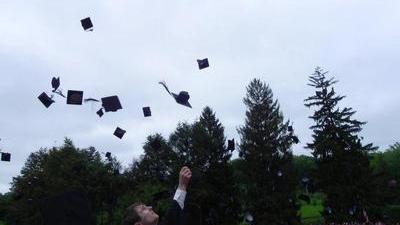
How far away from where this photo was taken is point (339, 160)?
130ft

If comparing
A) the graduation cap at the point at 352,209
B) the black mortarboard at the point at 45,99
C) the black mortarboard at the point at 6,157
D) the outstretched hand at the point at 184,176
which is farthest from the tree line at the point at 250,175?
the outstretched hand at the point at 184,176

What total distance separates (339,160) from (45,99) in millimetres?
28536

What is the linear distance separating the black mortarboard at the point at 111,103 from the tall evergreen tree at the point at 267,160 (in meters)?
29.9

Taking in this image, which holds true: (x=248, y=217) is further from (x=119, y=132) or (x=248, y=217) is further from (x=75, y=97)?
(x=75, y=97)

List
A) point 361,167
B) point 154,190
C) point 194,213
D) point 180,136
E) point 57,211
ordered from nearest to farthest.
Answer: point 57,211 < point 194,213 < point 361,167 < point 154,190 < point 180,136

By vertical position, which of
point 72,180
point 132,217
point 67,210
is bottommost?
point 132,217

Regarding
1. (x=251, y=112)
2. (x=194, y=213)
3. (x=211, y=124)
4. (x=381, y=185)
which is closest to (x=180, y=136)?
(x=211, y=124)

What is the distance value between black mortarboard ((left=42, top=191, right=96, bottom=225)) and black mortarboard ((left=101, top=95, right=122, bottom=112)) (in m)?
7.64

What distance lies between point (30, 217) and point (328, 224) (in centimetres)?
2412

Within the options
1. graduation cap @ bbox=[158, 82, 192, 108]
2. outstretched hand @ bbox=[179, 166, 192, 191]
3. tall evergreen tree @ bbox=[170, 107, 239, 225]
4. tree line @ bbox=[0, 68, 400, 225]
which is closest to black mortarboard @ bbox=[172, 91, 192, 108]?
graduation cap @ bbox=[158, 82, 192, 108]

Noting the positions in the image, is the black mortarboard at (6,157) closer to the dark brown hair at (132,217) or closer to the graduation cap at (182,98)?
the graduation cap at (182,98)

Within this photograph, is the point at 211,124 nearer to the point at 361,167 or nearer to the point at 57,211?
the point at 361,167

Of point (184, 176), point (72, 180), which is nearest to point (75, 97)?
point (184, 176)

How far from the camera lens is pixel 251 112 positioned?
46.5m
